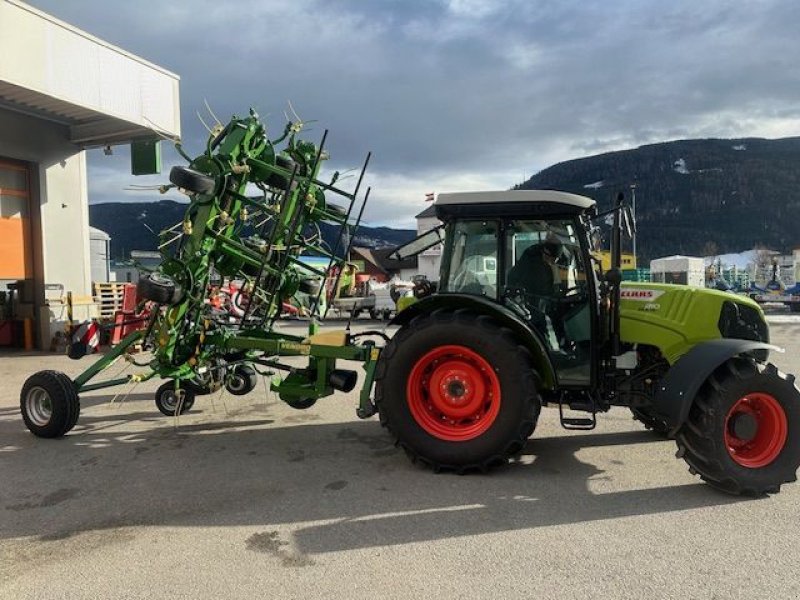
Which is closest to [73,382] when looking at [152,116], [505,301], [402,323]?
[402,323]

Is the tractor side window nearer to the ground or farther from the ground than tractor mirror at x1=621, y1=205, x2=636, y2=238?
nearer to the ground

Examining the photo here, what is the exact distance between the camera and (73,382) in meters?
5.66

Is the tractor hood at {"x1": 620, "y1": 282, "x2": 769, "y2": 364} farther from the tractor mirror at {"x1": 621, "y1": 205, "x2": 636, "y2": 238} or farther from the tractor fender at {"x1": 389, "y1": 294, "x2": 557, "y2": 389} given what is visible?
the tractor fender at {"x1": 389, "y1": 294, "x2": 557, "y2": 389}

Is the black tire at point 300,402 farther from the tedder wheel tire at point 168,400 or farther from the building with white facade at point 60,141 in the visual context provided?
the building with white facade at point 60,141

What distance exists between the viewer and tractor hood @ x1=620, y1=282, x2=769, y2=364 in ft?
14.6

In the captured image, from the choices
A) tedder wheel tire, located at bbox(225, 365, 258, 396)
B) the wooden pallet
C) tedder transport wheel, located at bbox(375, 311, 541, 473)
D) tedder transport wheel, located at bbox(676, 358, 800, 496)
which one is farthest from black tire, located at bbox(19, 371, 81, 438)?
the wooden pallet

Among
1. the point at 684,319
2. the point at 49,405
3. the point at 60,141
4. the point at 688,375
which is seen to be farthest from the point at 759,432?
the point at 60,141

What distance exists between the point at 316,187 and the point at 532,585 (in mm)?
4585


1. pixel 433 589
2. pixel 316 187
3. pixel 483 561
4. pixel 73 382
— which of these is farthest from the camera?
pixel 316 187

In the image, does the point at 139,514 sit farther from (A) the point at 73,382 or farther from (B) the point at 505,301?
(B) the point at 505,301

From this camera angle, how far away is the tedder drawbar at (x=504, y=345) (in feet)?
13.0

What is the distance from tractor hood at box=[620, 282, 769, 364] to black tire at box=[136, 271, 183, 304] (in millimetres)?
3872

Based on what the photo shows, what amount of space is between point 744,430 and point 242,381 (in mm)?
5233

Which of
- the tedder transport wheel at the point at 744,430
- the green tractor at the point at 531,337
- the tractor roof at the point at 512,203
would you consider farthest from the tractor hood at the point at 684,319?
the tractor roof at the point at 512,203
